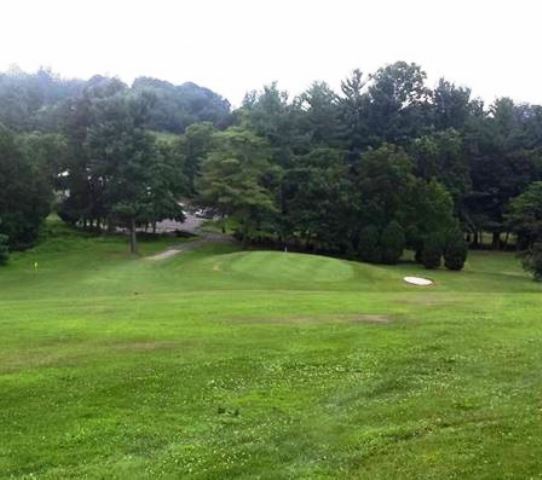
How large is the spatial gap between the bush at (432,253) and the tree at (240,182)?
14808mm

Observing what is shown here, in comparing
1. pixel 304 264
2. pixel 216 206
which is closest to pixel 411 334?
pixel 304 264

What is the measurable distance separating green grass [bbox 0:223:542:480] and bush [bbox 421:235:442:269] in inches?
1235

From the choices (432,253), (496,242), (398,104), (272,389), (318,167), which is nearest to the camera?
(272,389)

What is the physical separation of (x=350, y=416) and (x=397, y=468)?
2.62 m

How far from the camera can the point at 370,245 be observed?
63.8m

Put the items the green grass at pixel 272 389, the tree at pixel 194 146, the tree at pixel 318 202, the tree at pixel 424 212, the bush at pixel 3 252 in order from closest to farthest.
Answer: the green grass at pixel 272 389 → the bush at pixel 3 252 → the tree at pixel 424 212 → the tree at pixel 318 202 → the tree at pixel 194 146

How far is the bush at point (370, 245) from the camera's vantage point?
63.5m

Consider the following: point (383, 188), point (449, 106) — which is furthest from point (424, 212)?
point (449, 106)

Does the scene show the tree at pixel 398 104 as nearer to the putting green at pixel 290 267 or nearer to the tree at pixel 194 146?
the tree at pixel 194 146

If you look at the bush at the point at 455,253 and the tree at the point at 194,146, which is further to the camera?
the tree at the point at 194,146

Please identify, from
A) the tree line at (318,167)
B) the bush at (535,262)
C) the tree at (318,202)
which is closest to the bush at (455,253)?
the tree line at (318,167)

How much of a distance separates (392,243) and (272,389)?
50.5 m

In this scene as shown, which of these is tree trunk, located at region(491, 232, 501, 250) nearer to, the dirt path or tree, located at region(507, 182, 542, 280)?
tree, located at region(507, 182, 542, 280)

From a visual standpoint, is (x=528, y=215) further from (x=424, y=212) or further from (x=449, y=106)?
(x=449, y=106)
